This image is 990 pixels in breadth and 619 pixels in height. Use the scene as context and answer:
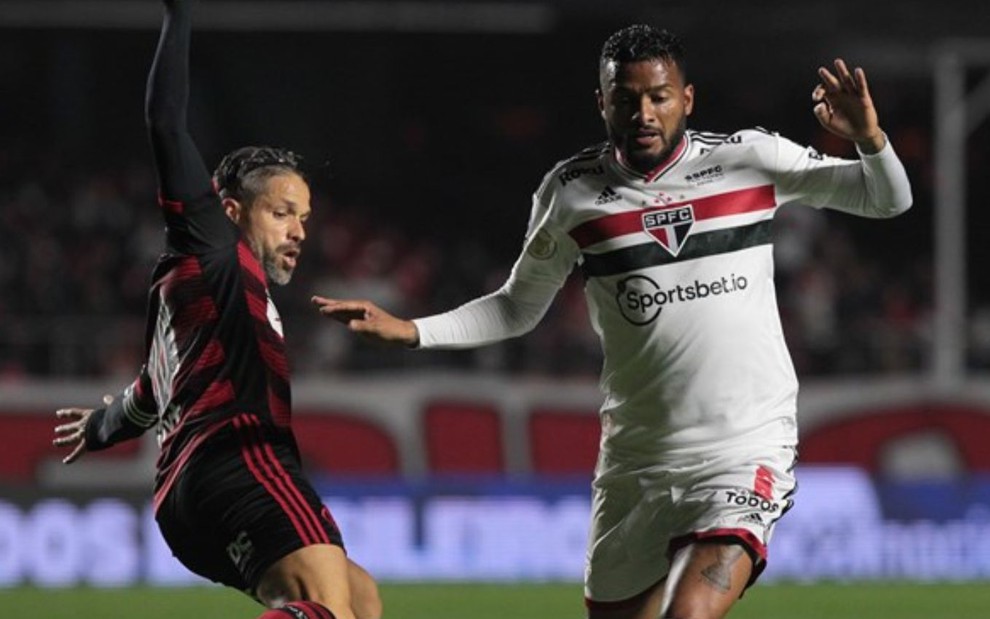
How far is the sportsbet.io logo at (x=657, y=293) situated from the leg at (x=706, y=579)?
685 millimetres

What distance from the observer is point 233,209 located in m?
5.88

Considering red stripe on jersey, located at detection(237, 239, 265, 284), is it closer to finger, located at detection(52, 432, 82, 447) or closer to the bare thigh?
finger, located at detection(52, 432, 82, 447)

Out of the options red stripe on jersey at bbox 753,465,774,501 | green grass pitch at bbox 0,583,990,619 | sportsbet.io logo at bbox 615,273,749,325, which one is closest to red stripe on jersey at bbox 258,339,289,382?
sportsbet.io logo at bbox 615,273,749,325

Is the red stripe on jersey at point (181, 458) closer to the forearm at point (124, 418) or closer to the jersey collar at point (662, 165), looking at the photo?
the forearm at point (124, 418)

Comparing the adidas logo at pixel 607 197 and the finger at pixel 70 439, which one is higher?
the adidas logo at pixel 607 197

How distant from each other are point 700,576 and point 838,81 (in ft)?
4.68

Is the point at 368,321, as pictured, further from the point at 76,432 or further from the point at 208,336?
the point at 76,432

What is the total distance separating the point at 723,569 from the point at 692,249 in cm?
95

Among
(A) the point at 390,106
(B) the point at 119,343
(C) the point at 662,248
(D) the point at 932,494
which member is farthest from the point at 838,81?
(A) the point at 390,106

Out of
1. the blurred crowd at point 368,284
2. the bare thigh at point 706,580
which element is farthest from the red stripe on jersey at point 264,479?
the blurred crowd at point 368,284

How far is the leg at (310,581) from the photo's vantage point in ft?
17.3

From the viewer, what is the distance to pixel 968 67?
21.1m

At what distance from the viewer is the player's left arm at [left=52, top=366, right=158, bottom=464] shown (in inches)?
240

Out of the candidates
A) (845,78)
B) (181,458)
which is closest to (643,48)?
(845,78)
